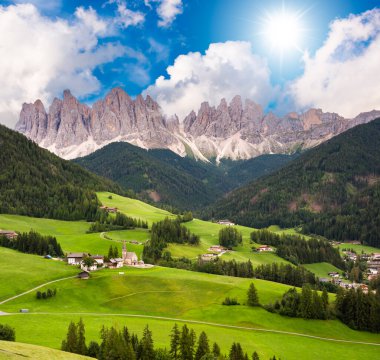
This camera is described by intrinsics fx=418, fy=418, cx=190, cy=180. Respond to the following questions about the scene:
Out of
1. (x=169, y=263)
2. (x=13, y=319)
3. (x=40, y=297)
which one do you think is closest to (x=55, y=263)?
(x=40, y=297)

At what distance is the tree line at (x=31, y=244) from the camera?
146 m

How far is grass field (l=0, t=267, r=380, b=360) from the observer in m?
79.9

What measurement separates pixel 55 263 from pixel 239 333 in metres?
68.1

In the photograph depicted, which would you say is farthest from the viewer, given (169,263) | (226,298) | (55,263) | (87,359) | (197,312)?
(169,263)

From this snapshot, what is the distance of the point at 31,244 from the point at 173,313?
70.2m

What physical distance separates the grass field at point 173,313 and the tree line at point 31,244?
33903 mm

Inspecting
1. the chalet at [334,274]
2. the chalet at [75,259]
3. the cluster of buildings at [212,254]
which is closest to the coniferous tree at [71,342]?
the chalet at [75,259]

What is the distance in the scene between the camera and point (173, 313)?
99.1 m

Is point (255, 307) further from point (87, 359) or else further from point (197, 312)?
point (87, 359)

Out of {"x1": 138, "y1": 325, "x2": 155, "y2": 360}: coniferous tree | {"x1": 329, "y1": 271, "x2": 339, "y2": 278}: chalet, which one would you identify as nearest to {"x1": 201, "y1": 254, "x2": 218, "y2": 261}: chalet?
{"x1": 329, "y1": 271, "x2": 339, "y2": 278}: chalet

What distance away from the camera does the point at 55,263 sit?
13050cm

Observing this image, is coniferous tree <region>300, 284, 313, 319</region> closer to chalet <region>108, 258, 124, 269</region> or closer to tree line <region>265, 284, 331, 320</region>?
tree line <region>265, 284, 331, 320</region>

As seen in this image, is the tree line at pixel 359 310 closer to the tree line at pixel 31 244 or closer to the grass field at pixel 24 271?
the grass field at pixel 24 271

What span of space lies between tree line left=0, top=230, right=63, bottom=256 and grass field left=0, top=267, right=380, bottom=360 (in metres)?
33.9
